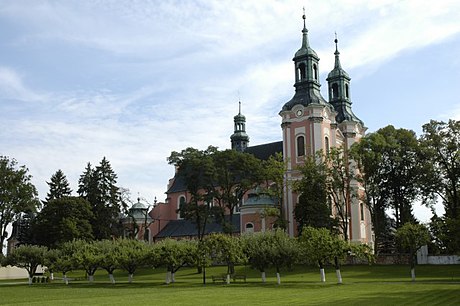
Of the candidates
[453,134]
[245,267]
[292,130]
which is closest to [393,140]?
[453,134]

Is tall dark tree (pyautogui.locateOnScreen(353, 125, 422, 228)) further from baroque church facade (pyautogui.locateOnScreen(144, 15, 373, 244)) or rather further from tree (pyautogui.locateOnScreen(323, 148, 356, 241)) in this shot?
baroque church facade (pyautogui.locateOnScreen(144, 15, 373, 244))

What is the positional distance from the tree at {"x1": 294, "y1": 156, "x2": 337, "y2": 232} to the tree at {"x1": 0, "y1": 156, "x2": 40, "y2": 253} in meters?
29.9

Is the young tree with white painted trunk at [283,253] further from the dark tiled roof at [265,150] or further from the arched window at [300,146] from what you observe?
the dark tiled roof at [265,150]

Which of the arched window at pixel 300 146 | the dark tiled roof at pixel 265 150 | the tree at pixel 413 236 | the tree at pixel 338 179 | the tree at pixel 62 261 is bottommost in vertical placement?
the tree at pixel 62 261

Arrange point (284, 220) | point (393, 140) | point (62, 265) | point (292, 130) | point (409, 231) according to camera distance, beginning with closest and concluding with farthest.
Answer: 1. point (409, 231)
2. point (62, 265)
3. point (393, 140)
4. point (284, 220)
5. point (292, 130)

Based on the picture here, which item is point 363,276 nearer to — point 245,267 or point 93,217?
point 245,267

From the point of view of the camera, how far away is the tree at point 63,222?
62228mm

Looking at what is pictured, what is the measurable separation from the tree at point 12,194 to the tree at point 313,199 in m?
29.9

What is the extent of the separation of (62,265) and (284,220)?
74.8ft

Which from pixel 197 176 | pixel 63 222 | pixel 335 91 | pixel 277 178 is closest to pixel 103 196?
pixel 63 222

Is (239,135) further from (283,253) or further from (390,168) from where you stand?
(283,253)

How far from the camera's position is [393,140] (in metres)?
52.6

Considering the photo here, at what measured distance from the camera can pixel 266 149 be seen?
7312 centimetres

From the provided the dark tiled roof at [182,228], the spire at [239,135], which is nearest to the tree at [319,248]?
the dark tiled roof at [182,228]
